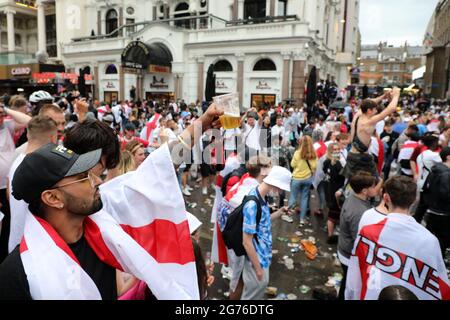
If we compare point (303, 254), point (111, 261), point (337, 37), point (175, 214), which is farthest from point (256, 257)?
point (337, 37)

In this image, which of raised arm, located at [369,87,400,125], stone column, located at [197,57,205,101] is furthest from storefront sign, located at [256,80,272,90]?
raised arm, located at [369,87,400,125]

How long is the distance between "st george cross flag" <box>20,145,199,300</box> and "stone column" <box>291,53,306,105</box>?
2046cm

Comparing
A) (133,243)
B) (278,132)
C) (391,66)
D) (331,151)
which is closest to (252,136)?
(278,132)

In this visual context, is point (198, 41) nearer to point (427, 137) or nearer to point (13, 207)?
point (427, 137)

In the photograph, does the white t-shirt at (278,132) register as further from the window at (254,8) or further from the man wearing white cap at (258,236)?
the window at (254,8)

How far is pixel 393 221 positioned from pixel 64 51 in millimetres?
35790

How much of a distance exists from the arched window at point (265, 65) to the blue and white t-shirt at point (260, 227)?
67.7 ft

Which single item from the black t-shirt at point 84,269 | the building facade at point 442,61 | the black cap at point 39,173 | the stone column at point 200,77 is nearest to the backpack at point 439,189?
the black t-shirt at point 84,269

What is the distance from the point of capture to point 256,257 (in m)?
3.34

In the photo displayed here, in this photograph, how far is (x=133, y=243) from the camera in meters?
1.56

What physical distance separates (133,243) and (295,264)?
13.3ft

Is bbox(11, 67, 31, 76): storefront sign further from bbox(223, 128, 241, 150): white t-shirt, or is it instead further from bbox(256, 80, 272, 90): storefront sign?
bbox(223, 128, 241, 150): white t-shirt

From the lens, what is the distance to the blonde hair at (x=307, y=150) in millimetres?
6457

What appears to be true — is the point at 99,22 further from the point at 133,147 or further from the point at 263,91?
the point at 133,147
